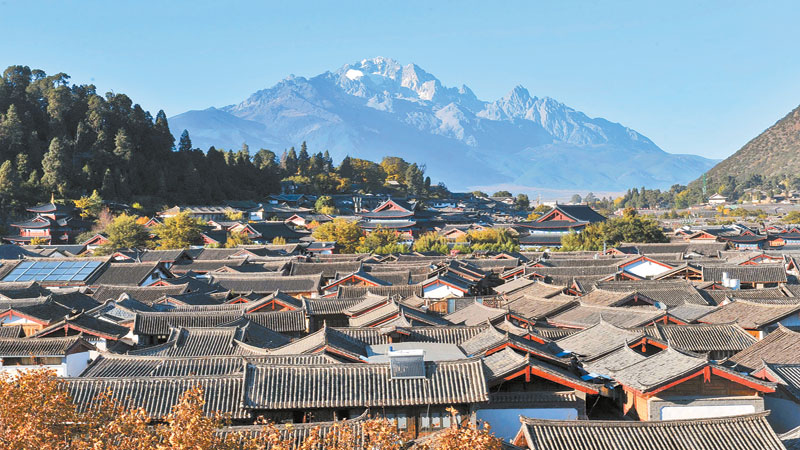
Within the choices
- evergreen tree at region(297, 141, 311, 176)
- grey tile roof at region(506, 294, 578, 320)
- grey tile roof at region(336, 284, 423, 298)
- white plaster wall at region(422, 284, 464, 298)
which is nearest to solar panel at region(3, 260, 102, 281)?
grey tile roof at region(336, 284, 423, 298)

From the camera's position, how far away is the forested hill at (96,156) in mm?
83438

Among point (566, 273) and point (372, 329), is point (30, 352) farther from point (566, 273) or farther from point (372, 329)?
point (566, 273)

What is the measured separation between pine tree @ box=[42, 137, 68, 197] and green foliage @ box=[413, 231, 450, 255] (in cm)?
4136

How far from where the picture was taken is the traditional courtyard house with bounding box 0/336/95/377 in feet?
69.4

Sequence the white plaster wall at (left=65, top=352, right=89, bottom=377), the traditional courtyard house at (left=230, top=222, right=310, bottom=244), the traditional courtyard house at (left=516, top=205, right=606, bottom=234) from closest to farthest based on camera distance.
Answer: the white plaster wall at (left=65, top=352, right=89, bottom=377), the traditional courtyard house at (left=516, top=205, right=606, bottom=234), the traditional courtyard house at (left=230, top=222, right=310, bottom=244)

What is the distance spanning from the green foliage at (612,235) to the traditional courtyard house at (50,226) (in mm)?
45891

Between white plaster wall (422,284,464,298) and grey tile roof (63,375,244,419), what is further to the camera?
white plaster wall (422,284,464,298)

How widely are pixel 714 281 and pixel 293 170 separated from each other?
299 feet

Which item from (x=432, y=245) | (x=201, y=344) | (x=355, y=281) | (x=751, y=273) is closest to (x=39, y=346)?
(x=201, y=344)

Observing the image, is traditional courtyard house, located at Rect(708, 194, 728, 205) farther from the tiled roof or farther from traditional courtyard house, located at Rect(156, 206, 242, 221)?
the tiled roof

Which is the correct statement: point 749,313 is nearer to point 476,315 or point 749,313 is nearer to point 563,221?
point 476,315

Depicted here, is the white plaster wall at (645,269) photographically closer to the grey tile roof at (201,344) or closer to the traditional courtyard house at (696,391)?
the traditional courtyard house at (696,391)

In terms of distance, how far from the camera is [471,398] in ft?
47.1

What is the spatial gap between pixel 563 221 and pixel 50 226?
46655 mm
